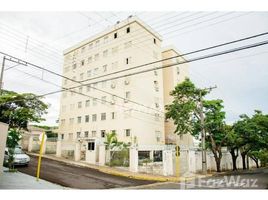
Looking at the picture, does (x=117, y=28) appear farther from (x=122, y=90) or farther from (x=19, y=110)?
(x=19, y=110)

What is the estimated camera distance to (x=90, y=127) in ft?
95.5

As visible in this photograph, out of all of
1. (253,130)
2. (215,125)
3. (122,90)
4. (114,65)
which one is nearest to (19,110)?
(122,90)

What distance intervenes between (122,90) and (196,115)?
8.93 m

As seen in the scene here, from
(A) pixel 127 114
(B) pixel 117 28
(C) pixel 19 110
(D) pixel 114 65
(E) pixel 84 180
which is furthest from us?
(B) pixel 117 28

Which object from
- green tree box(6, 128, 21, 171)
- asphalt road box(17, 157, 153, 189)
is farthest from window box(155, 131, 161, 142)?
green tree box(6, 128, 21, 171)

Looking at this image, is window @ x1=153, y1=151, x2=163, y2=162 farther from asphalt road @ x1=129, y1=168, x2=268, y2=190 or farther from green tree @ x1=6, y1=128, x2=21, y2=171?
green tree @ x1=6, y1=128, x2=21, y2=171

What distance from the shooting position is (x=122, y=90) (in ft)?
88.8

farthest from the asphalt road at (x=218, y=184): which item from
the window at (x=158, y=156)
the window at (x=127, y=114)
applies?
the window at (x=127, y=114)

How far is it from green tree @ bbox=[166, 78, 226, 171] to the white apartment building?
3.70 m

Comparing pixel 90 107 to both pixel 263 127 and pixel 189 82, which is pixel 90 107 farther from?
pixel 263 127

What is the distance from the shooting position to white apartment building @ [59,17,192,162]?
26.2 m

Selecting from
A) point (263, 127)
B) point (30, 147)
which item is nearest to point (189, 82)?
point (263, 127)

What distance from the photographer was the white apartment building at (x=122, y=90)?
26.2m

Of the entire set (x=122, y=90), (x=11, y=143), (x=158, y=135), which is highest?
(x=122, y=90)
